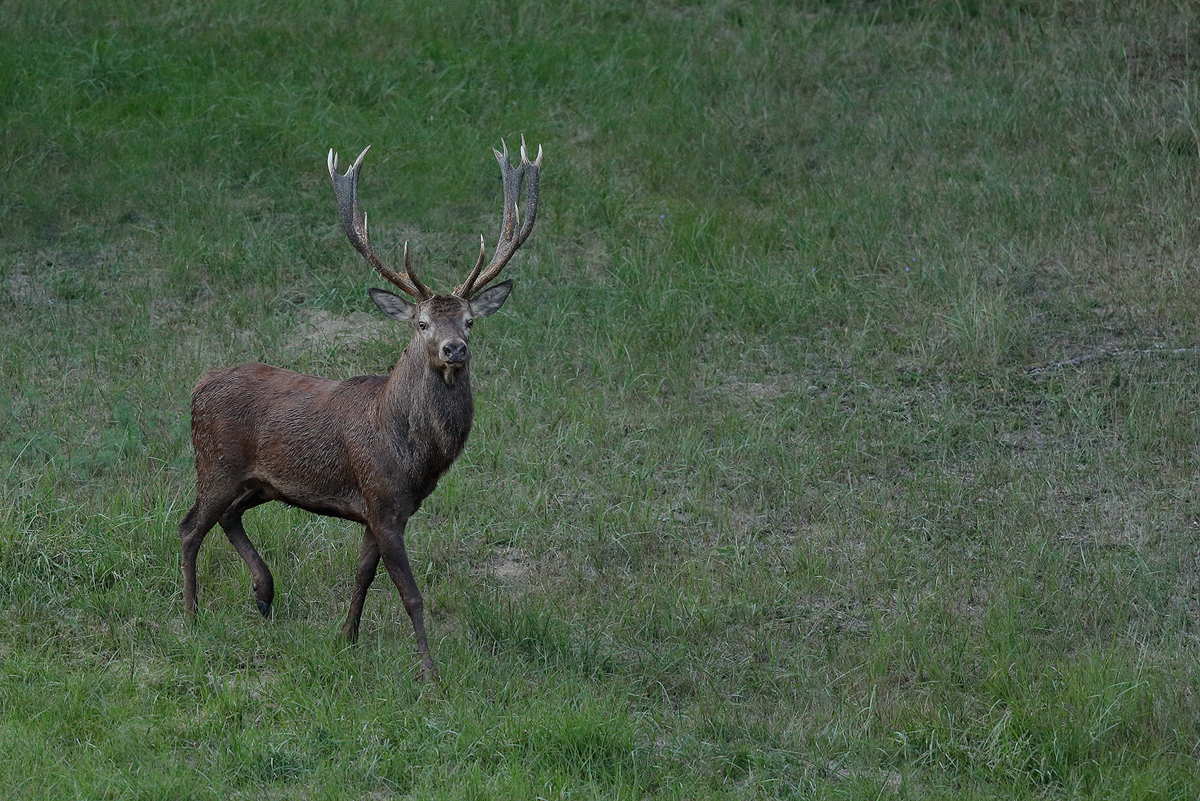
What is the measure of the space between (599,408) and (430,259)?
95.5 inches

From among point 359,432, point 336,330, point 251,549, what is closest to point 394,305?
point 359,432

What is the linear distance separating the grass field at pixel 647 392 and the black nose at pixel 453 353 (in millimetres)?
1387

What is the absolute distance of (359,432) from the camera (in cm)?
691

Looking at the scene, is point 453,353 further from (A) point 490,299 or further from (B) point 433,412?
(A) point 490,299

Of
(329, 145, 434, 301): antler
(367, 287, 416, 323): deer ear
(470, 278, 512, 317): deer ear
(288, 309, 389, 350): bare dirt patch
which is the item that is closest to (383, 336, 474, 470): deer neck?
(367, 287, 416, 323): deer ear

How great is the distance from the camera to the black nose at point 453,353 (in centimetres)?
648

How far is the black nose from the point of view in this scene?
6.48 metres

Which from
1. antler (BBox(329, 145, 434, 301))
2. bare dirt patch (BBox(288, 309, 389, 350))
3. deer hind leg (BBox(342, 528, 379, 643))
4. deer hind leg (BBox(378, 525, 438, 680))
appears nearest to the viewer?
deer hind leg (BBox(378, 525, 438, 680))

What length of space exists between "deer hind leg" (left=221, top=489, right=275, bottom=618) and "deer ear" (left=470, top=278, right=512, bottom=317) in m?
1.43

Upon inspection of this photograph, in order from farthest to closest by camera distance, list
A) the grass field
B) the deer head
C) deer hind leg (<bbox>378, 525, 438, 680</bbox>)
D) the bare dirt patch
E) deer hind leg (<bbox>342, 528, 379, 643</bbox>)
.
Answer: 1. the bare dirt patch
2. deer hind leg (<bbox>342, 528, 379, 643</bbox>)
3. deer hind leg (<bbox>378, 525, 438, 680</bbox>)
4. the deer head
5. the grass field

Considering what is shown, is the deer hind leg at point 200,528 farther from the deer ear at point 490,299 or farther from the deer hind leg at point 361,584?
the deer ear at point 490,299

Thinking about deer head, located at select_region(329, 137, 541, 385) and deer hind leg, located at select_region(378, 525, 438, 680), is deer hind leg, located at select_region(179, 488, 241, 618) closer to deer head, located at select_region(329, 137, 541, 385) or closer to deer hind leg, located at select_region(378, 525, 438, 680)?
deer hind leg, located at select_region(378, 525, 438, 680)

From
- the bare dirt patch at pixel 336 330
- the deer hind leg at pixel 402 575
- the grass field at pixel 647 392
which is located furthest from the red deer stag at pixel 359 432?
the bare dirt patch at pixel 336 330

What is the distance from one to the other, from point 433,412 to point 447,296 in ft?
1.75
